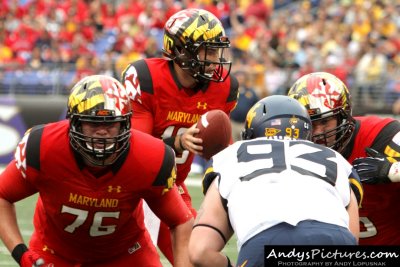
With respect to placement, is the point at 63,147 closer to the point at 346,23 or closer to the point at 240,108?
the point at 240,108

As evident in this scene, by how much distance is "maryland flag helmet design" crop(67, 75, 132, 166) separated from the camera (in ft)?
14.2

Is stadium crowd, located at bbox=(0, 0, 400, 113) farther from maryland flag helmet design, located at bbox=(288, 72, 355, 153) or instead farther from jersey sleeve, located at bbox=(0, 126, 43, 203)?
jersey sleeve, located at bbox=(0, 126, 43, 203)

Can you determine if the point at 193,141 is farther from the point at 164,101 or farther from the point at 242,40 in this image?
the point at 242,40

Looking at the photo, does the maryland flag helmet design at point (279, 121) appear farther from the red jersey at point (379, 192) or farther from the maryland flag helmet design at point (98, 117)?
the red jersey at point (379, 192)

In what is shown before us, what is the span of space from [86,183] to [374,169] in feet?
4.76

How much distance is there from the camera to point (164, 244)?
564cm

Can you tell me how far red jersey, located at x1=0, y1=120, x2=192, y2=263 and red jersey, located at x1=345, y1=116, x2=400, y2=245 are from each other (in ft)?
3.57

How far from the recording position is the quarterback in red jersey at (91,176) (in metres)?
4.38

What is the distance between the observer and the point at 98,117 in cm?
436

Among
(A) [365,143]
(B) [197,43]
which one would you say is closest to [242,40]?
(B) [197,43]

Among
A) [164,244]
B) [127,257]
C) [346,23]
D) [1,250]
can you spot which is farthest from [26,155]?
[346,23]

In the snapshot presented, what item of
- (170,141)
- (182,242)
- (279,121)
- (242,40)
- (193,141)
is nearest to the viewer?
(279,121)

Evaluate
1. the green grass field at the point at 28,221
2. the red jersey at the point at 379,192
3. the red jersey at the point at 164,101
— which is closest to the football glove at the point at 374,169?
the red jersey at the point at 379,192

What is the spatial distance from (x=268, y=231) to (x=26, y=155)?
1.39m
